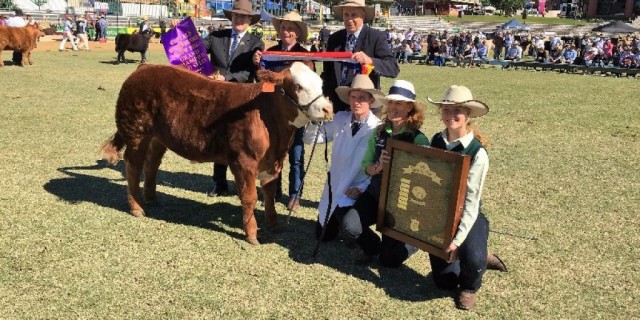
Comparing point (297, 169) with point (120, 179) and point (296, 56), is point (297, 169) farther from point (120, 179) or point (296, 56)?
point (120, 179)

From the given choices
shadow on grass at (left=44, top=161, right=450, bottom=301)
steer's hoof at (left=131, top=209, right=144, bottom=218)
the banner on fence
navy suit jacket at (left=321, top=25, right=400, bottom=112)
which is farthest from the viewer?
the banner on fence

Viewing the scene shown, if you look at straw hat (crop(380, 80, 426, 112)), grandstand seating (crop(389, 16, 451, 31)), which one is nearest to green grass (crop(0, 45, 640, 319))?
straw hat (crop(380, 80, 426, 112))

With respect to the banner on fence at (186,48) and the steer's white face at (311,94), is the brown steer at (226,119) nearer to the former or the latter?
the steer's white face at (311,94)

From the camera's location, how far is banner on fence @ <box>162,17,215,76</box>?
6.13 metres

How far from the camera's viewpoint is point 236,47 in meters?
6.14

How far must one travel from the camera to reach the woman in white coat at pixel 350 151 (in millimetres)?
4852

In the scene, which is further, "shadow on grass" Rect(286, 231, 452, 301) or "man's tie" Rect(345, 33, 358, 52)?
"man's tie" Rect(345, 33, 358, 52)

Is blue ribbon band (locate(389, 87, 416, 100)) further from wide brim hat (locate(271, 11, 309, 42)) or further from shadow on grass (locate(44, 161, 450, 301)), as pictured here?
wide brim hat (locate(271, 11, 309, 42))

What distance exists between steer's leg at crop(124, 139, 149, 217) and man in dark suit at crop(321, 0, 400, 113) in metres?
2.09

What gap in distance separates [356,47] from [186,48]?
197 centimetres

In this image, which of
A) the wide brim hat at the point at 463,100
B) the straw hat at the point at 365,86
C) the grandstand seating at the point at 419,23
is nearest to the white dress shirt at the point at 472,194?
the wide brim hat at the point at 463,100

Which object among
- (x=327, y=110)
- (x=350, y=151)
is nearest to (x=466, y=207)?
(x=350, y=151)

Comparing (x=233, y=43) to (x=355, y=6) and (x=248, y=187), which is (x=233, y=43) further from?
(x=248, y=187)

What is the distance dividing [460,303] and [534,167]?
4.88 meters
